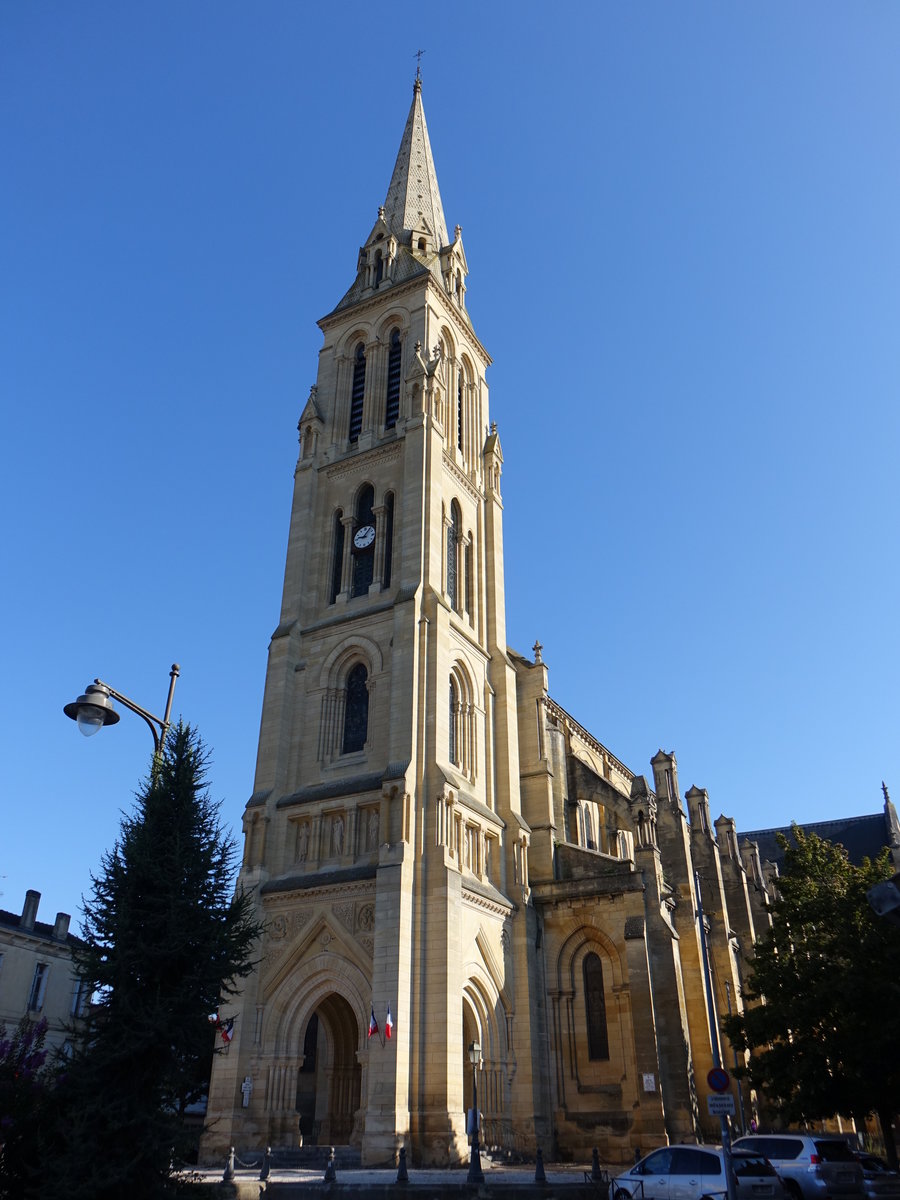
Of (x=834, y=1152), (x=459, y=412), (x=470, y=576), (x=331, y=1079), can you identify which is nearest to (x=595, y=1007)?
(x=331, y=1079)

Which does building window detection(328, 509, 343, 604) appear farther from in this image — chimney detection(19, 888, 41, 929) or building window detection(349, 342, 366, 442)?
chimney detection(19, 888, 41, 929)

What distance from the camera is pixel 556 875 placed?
106 feet

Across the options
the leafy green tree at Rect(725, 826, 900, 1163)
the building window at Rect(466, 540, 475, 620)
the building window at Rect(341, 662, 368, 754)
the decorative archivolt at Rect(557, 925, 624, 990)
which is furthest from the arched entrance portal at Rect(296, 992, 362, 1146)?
the building window at Rect(466, 540, 475, 620)

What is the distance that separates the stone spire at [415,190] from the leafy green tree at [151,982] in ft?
112

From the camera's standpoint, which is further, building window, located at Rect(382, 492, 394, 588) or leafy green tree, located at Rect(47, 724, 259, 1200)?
building window, located at Rect(382, 492, 394, 588)

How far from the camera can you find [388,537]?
3466 cm

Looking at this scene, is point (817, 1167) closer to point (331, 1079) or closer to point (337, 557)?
point (331, 1079)

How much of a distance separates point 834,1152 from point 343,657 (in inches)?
→ 808

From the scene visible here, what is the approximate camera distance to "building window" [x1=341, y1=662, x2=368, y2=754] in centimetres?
3133

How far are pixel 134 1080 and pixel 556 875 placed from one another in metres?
19.6

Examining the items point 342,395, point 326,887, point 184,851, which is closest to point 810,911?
point 326,887

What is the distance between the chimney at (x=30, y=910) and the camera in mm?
41681

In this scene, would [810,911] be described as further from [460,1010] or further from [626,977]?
[460,1010]

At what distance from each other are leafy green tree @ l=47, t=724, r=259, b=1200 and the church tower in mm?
5732
